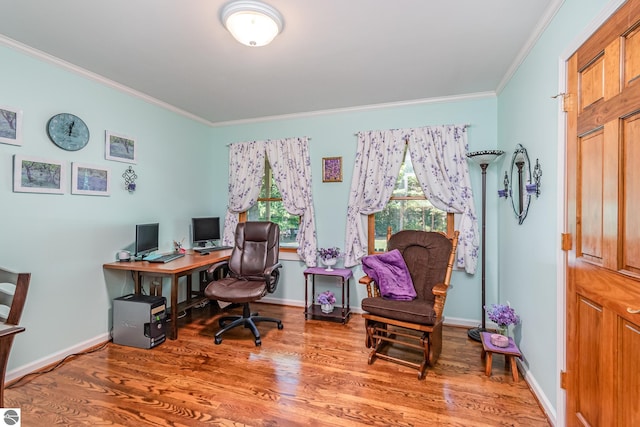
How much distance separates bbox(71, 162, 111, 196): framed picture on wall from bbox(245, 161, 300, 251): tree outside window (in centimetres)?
171

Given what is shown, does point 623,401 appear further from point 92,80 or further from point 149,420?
point 92,80

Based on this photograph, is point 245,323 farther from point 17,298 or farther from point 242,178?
point 242,178

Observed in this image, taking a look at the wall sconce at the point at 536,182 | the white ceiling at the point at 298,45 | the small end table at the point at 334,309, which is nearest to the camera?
the white ceiling at the point at 298,45

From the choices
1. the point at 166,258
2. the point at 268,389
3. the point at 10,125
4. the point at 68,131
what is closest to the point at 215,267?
the point at 166,258

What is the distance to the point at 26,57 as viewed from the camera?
230 cm

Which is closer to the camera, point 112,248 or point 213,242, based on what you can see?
point 112,248

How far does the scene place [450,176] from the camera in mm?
3236

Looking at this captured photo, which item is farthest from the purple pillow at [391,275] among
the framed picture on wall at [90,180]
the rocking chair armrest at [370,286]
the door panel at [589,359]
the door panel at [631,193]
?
the framed picture on wall at [90,180]

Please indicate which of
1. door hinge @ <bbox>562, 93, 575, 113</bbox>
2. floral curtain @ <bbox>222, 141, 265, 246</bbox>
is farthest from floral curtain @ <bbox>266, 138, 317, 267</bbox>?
door hinge @ <bbox>562, 93, 575, 113</bbox>

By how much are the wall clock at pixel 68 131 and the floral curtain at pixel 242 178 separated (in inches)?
68.5

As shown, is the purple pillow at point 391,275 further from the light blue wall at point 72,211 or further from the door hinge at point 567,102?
the light blue wall at point 72,211

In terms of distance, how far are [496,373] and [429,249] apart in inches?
43.3

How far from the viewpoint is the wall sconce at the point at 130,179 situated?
3064 mm

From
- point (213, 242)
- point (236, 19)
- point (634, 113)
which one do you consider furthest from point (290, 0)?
point (213, 242)
